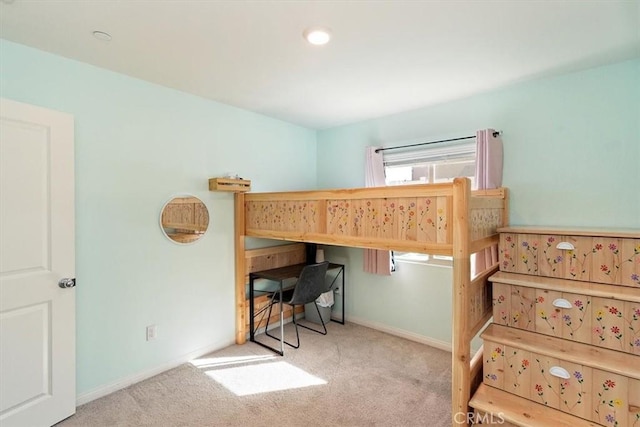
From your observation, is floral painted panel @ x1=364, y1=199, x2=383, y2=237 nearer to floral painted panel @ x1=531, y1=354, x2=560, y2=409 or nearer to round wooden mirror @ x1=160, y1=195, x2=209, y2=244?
floral painted panel @ x1=531, y1=354, x2=560, y2=409

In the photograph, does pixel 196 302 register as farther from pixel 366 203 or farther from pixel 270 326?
pixel 366 203

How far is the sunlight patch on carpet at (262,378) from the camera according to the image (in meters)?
2.42

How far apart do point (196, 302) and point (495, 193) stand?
9.22ft

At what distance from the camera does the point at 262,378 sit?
8.37 feet

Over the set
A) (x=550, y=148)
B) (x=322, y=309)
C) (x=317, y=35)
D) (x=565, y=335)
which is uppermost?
(x=317, y=35)

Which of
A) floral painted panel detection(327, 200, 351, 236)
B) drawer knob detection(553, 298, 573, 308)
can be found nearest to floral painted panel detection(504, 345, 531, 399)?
drawer knob detection(553, 298, 573, 308)

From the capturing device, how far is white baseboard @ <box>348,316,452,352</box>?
3.08 meters

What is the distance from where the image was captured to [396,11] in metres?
1.60

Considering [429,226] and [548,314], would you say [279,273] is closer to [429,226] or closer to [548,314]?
[429,226]

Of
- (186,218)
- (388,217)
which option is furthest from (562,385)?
(186,218)

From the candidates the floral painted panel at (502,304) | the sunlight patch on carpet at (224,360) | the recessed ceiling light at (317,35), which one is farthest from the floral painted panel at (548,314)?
the sunlight patch on carpet at (224,360)

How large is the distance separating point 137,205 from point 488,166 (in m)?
2.89

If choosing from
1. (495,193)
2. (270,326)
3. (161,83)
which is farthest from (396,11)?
(270,326)

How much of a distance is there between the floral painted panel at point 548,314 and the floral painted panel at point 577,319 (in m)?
0.02
